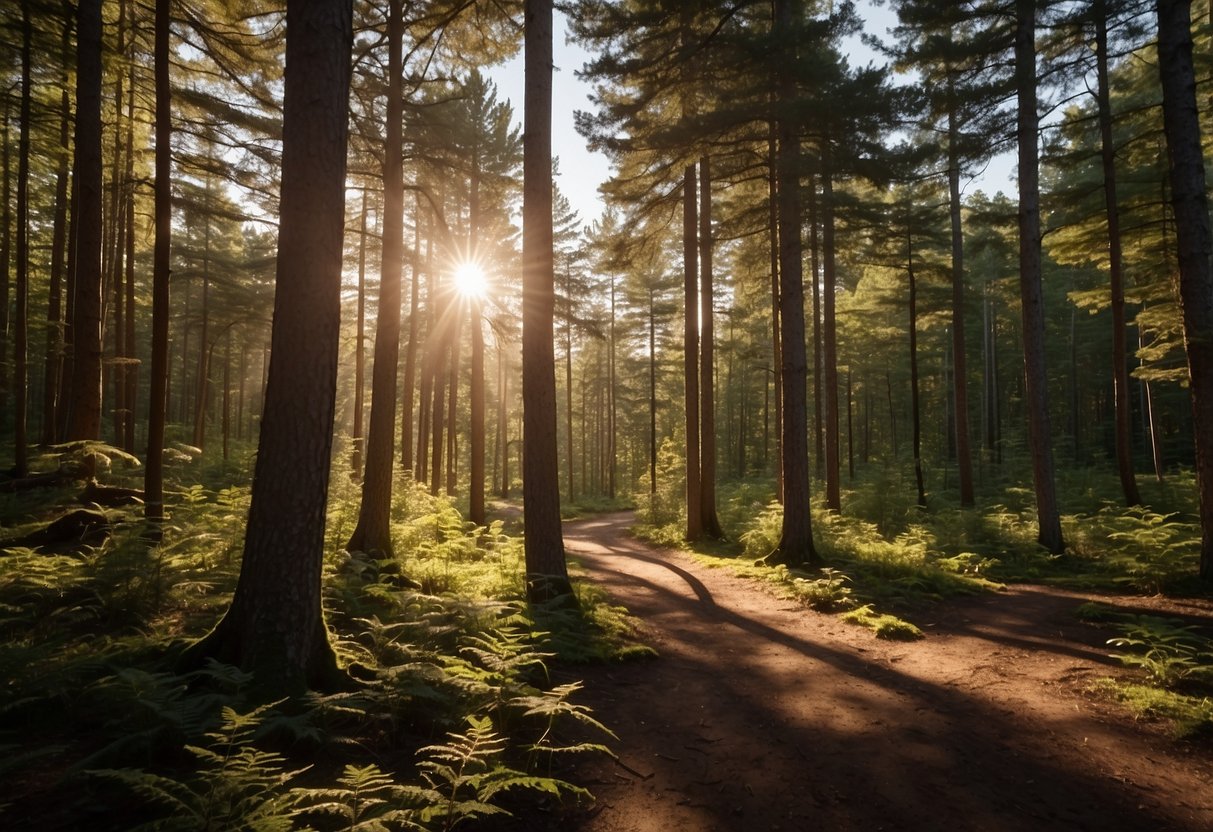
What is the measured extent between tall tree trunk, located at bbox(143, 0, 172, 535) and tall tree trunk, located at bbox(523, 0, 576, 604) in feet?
17.9

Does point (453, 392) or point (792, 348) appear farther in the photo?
point (453, 392)

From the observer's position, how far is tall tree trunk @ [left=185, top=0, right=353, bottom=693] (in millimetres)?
4102

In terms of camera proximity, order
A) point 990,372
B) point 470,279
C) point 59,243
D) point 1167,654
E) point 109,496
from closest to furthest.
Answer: point 1167,654 < point 109,496 < point 59,243 < point 470,279 < point 990,372

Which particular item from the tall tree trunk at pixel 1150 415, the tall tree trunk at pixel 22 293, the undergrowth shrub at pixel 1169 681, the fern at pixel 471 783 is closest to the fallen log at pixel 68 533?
the tall tree trunk at pixel 22 293

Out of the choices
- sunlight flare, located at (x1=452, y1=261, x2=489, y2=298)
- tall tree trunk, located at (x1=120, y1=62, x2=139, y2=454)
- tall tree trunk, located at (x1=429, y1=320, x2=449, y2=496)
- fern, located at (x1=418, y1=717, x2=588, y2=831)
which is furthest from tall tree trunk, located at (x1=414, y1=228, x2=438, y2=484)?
fern, located at (x1=418, y1=717, x2=588, y2=831)

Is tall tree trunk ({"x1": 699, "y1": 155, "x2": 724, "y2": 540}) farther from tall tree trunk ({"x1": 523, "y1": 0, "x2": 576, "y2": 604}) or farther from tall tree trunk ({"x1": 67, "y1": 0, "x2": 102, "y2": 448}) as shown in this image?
tall tree trunk ({"x1": 67, "y1": 0, "x2": 102, "y2": 448})

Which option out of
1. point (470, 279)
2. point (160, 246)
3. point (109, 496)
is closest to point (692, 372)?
point (470, 279)

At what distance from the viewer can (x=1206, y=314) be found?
807 centimetres

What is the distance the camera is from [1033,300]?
12.2m

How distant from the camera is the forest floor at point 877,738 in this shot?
132 inches

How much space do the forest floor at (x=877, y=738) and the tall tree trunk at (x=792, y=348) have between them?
11.0ft

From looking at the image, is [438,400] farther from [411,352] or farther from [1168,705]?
[1168,705]

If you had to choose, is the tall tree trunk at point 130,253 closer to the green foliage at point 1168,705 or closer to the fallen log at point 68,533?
the fallen log at point 68,533

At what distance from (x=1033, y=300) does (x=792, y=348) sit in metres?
6.30
